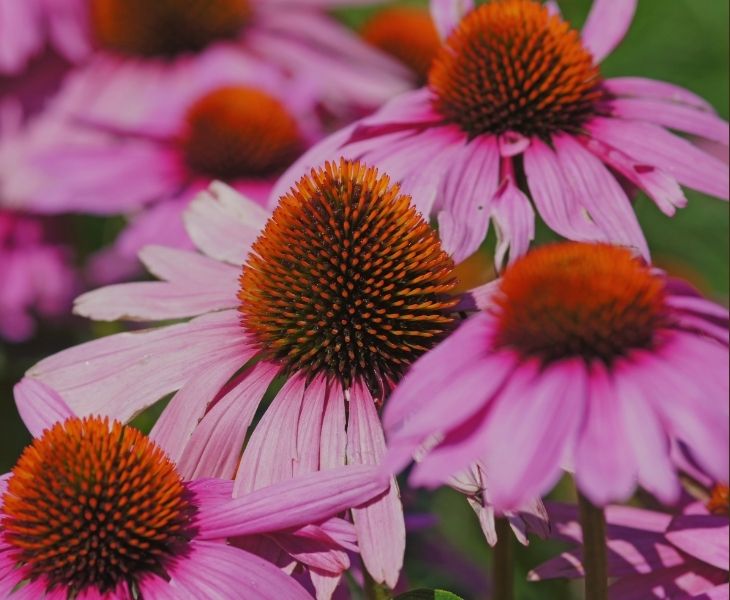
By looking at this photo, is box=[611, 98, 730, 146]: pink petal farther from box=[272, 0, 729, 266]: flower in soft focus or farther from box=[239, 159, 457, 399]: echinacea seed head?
box=[239, 159, 457, 399]: echinacea seed head

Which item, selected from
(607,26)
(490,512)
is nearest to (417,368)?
(490,512)

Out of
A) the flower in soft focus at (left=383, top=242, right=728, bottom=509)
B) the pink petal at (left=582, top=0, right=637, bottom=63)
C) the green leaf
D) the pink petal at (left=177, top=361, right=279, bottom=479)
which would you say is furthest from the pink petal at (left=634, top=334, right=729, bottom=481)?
the pink petal at (left=582, top=0, right=637, bottom=63)

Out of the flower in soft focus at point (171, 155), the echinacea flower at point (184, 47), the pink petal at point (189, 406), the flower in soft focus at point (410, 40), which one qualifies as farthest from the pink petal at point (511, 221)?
the flower in soft focus at point (410, 40)

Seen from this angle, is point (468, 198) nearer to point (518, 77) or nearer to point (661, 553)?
point (518, 77)

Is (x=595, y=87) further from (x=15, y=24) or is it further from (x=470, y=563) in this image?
Answer: (x=15, y=24)

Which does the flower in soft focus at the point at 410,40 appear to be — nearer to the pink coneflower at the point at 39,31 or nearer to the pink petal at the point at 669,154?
the pink coneflower at the point at 39,31

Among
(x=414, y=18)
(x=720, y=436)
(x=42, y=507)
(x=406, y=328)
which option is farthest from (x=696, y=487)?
(x=414, y=18)
